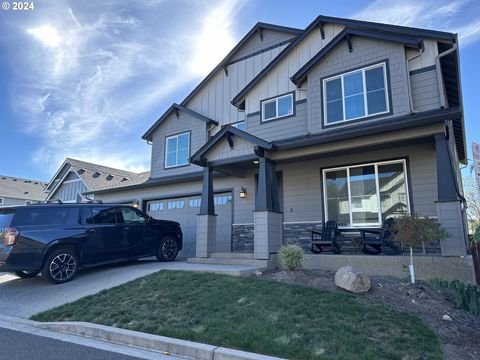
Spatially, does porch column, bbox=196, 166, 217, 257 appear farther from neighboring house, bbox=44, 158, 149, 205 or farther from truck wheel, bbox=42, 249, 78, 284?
neighboring house, bbox=44, 158, 149, 205

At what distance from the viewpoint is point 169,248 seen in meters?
10.7

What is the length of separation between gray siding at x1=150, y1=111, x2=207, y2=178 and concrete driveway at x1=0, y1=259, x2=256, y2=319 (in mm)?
6097

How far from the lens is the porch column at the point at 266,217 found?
9000 millimetres

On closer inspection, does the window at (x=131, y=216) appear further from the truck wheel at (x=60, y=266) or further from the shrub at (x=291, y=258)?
the shrub at (x=291, y=258)

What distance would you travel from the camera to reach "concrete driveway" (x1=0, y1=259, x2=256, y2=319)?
6.61 m

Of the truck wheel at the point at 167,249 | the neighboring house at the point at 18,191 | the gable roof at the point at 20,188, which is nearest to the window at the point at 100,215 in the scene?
the truck wheel at the point at 167,249

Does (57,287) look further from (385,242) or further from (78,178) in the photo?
(78,178)

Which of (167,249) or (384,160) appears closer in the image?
(384,160)

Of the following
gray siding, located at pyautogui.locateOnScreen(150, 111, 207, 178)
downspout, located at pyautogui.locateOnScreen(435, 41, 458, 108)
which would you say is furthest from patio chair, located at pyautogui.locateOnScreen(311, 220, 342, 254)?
gray siding, located at pyautogui.locateOnScreen(150, 111, 207, 178)

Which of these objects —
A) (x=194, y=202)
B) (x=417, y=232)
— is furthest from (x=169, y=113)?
(x=417, y=232)

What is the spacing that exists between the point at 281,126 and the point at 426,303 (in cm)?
713

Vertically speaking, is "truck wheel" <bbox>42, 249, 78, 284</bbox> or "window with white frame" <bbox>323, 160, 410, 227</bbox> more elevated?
"window with white frame" <bbox>323, 160, 410, 227</bbox>

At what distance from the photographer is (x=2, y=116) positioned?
2214cm

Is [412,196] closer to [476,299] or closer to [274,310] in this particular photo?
[476,299]
